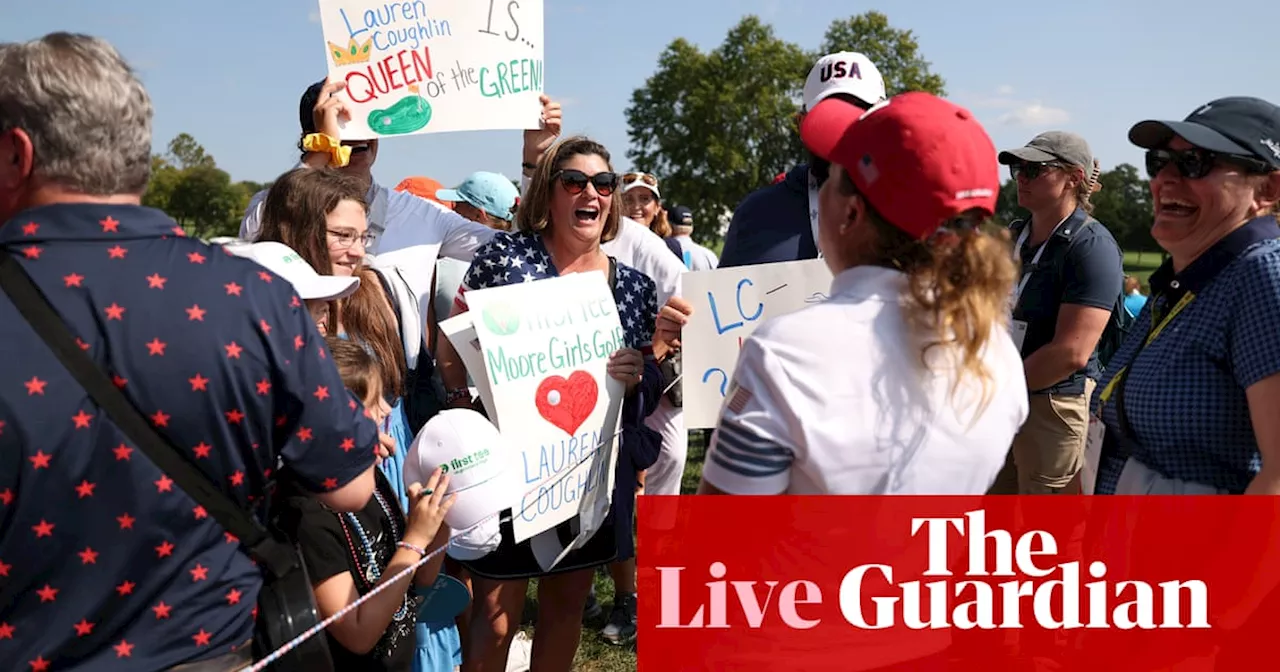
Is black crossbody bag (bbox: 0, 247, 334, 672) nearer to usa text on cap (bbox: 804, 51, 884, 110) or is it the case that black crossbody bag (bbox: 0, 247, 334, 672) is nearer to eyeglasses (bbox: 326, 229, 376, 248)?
eyeglasses (bbox: 326, 229, 376, 248)

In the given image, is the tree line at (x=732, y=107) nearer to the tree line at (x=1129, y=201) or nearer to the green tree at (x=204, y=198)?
the tree line at (x=1129, y=201)

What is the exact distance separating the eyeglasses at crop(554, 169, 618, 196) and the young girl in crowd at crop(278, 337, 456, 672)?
1089mm

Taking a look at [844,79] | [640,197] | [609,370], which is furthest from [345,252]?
[640,197]

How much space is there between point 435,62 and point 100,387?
9.24ft

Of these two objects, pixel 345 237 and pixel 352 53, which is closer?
pixel 345 237

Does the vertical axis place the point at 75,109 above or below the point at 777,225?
above

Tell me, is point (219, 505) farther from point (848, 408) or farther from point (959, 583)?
point (959, 583)

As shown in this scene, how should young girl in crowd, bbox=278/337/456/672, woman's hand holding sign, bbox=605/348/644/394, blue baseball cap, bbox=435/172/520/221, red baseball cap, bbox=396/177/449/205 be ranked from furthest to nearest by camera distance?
red baseball cap, bbox=396/177/449/205 → blue baseball cap, bbox=435/172/520/221 → woman's hand holding sign, bbox=605/348/644/394 → young girl in crowd, bbox=278/337/456/672

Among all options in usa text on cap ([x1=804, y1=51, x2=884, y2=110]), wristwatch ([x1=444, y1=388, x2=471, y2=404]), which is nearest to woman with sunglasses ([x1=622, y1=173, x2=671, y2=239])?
usa text on cap ([x1=804, y1=51, x2=884, y2=110])

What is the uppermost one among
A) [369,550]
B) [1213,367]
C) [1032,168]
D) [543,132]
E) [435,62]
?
[435,62]

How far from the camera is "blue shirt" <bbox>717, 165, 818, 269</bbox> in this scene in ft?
11.8

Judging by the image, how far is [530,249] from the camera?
11.1 feet

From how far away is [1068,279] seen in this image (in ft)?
13.3

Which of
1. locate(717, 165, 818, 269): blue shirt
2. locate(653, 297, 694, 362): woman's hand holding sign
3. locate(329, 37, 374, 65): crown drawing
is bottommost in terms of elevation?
locate(653, 297, 694, 362): woman's hand holding sign
